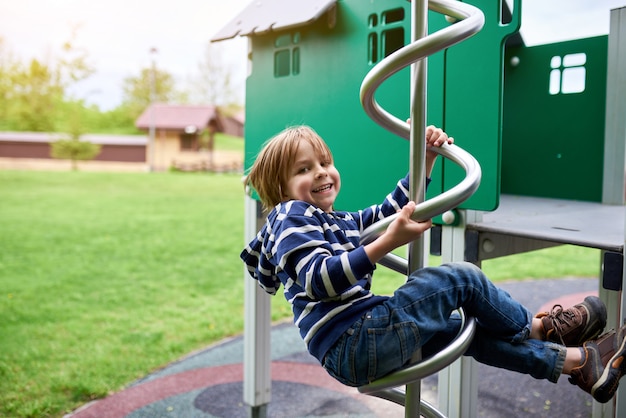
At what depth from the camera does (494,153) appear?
172cm

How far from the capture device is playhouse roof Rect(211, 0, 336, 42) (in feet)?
7.32

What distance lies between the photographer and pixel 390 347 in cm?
122

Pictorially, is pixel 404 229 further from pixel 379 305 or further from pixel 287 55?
pixel 287 55

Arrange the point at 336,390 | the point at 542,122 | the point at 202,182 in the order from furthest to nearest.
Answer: the point at 202,182 < the point at 336,390 < the point at 542,122

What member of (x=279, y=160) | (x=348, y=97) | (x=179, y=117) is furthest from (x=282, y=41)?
(x=179, y=117)

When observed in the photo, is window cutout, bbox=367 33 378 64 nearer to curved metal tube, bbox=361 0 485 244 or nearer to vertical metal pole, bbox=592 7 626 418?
curved metal tube, bbox=361 0 485 244

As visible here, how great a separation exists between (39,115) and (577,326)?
92.5 feet

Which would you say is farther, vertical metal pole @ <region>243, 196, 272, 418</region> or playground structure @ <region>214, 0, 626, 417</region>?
vertical metal pole @ <region>243, 196, 272, 418</region>

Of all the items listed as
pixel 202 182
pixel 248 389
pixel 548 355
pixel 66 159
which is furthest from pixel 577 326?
pixel 66 159

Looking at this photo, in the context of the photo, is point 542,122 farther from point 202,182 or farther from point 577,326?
point 202,182

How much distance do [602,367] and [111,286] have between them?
6532 millimetres

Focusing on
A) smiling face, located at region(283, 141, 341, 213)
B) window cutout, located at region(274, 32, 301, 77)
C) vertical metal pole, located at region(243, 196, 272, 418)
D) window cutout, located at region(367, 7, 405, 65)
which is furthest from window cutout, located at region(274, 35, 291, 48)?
smiling face, located at region(283, 141, 341, 213)

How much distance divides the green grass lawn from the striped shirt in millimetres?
2556

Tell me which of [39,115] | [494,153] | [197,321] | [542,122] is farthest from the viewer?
[39,115]
